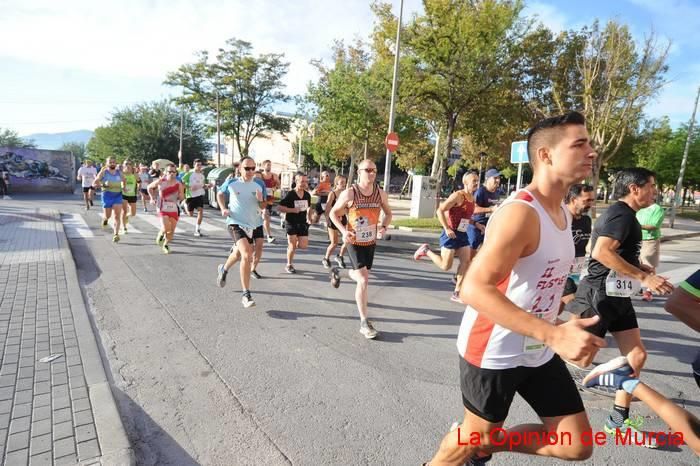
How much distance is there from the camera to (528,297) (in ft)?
5.97

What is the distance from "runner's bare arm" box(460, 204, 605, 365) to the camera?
1.54m

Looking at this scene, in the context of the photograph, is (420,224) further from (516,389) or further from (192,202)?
(516,389)

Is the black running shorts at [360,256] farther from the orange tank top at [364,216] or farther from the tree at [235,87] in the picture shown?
the tree at [235,87]

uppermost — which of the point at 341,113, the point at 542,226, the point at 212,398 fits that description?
the point at 341,113

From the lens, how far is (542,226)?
1.73 m

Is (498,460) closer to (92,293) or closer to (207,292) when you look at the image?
(207,292)

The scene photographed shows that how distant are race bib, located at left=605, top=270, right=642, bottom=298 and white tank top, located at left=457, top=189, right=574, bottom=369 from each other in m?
1.55

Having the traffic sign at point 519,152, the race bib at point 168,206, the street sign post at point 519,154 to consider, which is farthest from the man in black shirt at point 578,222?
the race bib at point 168,206

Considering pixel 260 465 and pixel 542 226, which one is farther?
pixel 260 465

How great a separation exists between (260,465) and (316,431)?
470 mm

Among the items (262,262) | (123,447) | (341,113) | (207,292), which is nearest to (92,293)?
(207,292)

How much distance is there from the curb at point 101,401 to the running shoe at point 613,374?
107 inches

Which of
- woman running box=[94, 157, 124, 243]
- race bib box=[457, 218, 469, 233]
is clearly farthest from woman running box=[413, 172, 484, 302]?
woman running box=[94, 157, 124, 243]

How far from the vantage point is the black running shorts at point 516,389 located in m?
1.88
